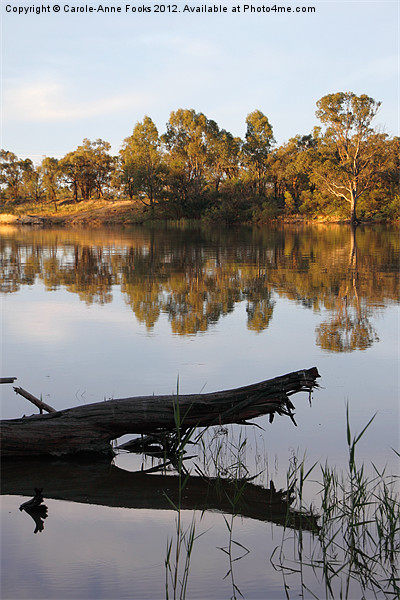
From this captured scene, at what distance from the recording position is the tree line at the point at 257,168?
5616 centimetres

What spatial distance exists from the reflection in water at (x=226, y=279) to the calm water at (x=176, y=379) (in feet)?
0.28

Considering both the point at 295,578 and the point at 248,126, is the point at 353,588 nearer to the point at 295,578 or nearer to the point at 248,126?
the point at 295,578

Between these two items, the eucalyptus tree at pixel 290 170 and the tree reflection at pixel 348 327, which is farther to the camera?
the eucalyptus tree at pixel 290 170

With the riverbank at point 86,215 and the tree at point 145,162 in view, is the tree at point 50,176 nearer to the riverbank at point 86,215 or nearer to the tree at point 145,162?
the riverbank at point 86,215

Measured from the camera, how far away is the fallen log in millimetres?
5902

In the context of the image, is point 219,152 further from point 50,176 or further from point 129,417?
point 129,417

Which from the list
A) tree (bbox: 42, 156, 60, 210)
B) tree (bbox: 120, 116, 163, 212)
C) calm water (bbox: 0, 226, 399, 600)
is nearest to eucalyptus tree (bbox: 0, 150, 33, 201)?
tree (bbox: 42, 156, 60, 210)

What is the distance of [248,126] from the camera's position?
77.4 meters

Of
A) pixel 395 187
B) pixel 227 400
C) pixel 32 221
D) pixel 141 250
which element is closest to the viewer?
pixel 227 400

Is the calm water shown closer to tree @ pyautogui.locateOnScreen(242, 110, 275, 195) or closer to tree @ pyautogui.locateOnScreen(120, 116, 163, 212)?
tree @ pyautogui.locateOnScreen(120, 116, 163, 212)

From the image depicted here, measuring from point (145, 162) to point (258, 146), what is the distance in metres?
13.7

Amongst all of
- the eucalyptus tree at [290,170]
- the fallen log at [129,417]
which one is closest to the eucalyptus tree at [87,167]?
the eucalyptus tree at [290,170]

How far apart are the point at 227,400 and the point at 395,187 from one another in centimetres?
6049

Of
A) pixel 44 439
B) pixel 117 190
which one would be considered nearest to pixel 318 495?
pixel 44 439
